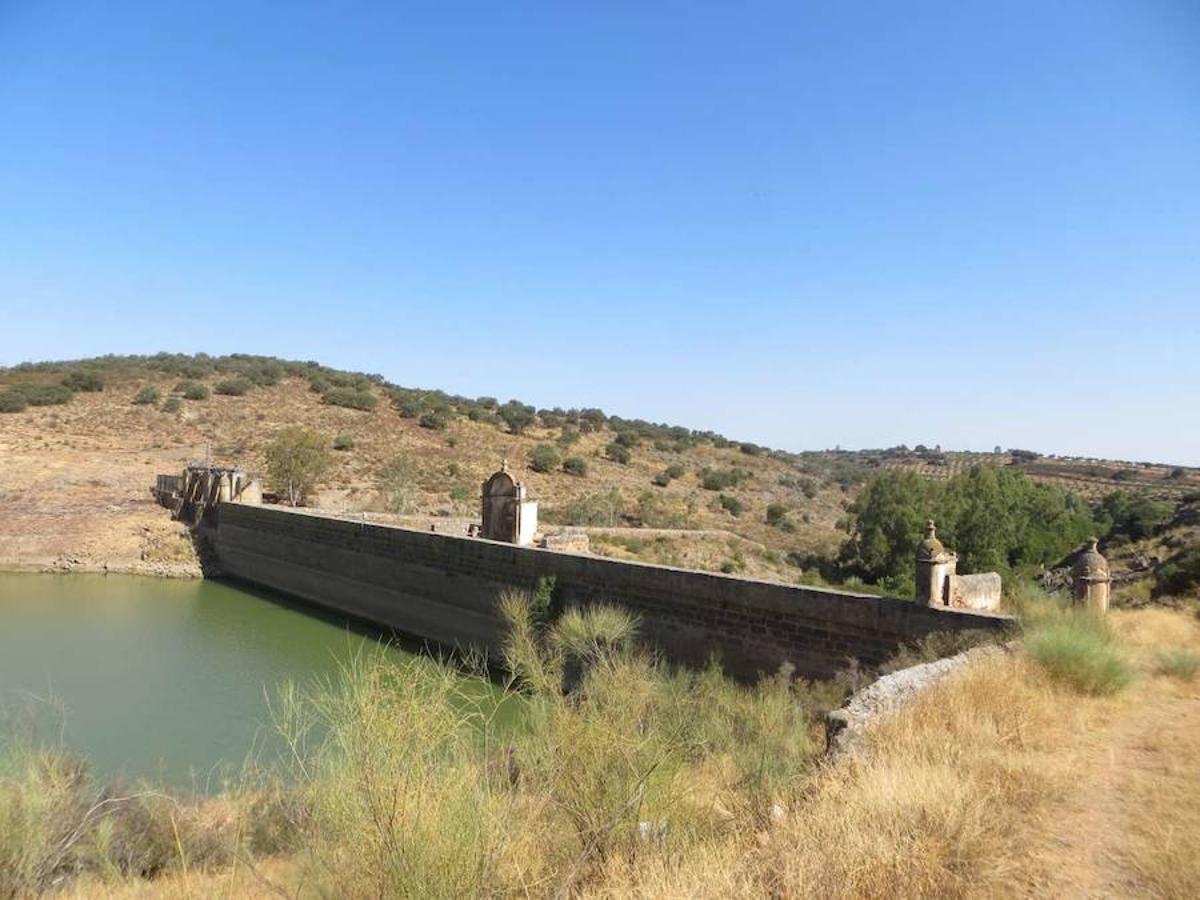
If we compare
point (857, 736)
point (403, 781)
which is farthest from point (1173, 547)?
point (403, 781)

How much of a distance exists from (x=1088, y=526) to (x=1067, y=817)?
28840 mm

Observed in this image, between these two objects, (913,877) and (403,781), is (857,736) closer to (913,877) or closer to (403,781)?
(913,877)

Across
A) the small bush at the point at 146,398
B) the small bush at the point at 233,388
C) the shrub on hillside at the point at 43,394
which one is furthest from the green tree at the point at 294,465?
the small bush at the point at 233,388

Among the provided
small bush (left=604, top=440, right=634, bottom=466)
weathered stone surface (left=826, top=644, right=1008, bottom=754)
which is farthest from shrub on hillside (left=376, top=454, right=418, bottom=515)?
→ weathered stone surface (left=826, top=644, right=1008, bottom=754)

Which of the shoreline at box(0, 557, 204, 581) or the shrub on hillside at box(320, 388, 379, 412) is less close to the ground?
the shrub on hillside at box(320, 388, 379, 412)

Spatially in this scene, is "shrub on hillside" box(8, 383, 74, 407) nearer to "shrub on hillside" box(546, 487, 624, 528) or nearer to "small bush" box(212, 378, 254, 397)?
"small bush" box(212, 378, 254, 397)

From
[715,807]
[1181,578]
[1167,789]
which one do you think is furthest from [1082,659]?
[1181,578]

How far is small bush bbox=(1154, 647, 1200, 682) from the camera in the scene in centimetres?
755

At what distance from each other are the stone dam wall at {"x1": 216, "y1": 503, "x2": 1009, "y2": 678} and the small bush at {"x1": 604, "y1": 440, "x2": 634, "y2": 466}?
27.5m

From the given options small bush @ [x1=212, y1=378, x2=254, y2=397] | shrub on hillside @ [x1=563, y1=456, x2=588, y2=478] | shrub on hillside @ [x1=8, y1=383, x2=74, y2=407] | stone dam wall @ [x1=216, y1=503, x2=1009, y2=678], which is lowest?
stone dam wall @ [x1=216, y1=503, x2=1009, y2=678]

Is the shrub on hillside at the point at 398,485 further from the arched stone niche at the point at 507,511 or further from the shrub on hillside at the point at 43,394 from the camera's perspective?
the shrub on hillside at the point at 43,394

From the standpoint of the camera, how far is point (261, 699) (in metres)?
12.8

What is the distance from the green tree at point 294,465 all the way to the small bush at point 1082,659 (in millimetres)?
28066

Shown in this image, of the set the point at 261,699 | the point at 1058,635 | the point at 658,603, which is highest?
the point at 1058,635
